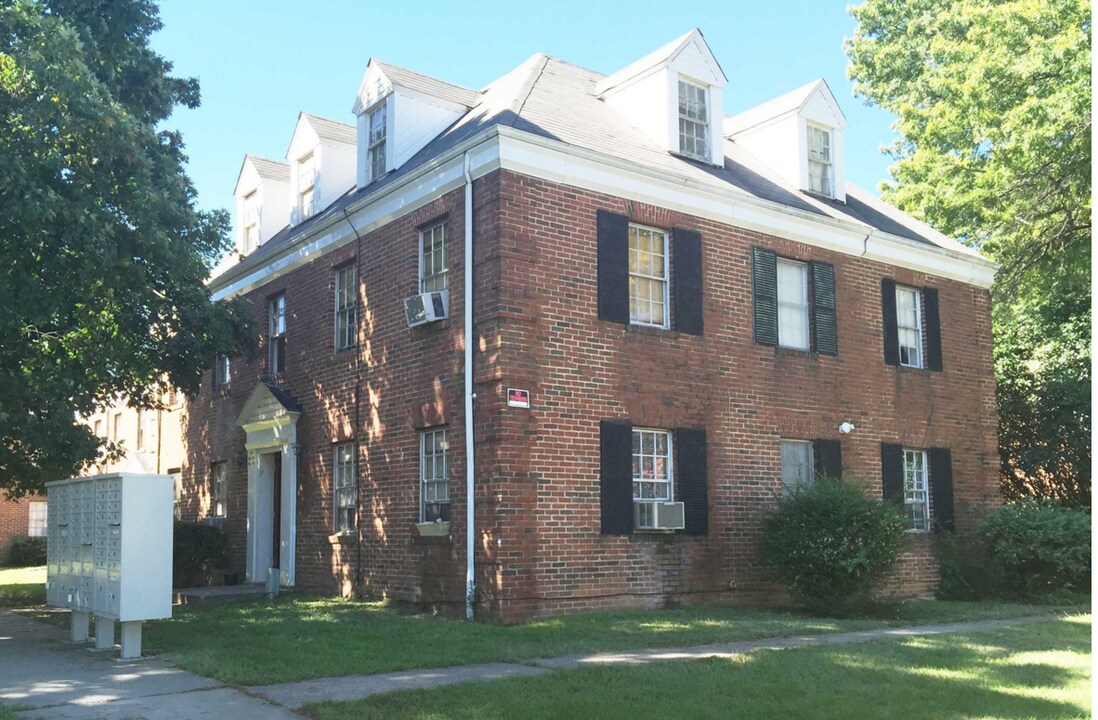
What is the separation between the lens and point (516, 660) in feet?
32.8

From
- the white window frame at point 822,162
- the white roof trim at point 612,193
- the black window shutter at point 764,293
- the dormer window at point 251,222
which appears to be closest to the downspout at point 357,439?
the white roof trim at point 612,193

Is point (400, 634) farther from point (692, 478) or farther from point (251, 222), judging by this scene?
point (251, 222)

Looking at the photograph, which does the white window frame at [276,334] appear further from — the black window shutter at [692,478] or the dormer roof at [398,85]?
the black window shutter at [692,478]

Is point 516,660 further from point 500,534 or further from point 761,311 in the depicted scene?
point 761,311

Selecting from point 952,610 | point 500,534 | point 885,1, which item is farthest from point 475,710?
point 885,1

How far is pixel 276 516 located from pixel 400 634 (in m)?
8.42

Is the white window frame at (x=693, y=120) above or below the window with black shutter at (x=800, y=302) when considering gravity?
above

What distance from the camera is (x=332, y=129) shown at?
20.3 metres

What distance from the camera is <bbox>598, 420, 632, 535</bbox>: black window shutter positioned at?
553 inches

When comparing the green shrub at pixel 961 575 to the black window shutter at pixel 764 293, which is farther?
the green shrub at pixel 961 575

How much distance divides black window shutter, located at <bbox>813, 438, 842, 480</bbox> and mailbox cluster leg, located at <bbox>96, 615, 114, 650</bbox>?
10538 millimetres

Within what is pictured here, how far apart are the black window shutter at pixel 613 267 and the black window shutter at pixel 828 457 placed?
4.37 metres

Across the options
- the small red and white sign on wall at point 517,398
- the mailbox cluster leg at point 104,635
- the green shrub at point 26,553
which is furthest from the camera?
the green shrub at point 26,553

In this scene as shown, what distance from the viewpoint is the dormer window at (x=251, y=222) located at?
2236 centimetres
